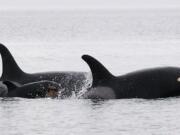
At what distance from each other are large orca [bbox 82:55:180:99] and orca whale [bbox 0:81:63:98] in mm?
1415

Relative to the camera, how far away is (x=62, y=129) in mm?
22641

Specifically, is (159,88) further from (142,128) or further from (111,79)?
(142,128)

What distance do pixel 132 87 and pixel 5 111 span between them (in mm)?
4101

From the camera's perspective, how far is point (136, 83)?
27172 mm

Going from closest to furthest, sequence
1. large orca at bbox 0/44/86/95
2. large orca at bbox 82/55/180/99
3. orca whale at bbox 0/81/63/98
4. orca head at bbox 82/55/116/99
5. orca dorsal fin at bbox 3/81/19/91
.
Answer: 1. large orca at bbox 82/55/180/99
2. orca head at bbox 82/55/116/99
3. orca whale at bbox 0/81/63/98
4. orca dorsal fin at bbox 3/81/19/91
5. large orca at bbox 0/44/86/95

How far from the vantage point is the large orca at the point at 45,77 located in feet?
95.7

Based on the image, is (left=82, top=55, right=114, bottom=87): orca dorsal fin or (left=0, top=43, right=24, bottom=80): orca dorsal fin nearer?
(left=82, top=55, right=114, bottom=87): orca dorsal fin

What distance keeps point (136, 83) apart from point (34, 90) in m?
3.36

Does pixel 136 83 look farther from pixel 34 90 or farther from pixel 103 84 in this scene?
pixel 34 90

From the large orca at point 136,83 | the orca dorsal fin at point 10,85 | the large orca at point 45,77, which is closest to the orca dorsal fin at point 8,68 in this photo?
the large orca at point 45,77

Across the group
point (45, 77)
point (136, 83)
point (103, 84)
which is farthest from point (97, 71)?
point (45, 77)

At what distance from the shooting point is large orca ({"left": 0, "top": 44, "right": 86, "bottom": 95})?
29.2m

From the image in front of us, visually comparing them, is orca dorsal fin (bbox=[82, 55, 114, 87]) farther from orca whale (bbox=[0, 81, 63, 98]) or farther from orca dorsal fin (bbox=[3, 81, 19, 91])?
orca dorsal fin (bbox=[3, 81, 19, 91])

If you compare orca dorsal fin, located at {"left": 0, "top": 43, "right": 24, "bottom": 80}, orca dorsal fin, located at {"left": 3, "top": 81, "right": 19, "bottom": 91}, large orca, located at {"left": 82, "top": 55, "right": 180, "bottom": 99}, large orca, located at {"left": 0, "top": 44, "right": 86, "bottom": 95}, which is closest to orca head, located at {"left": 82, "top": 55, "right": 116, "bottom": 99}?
large orca, located at {"left": 82, "top": 55, "right": 180, "bottom": 99}
